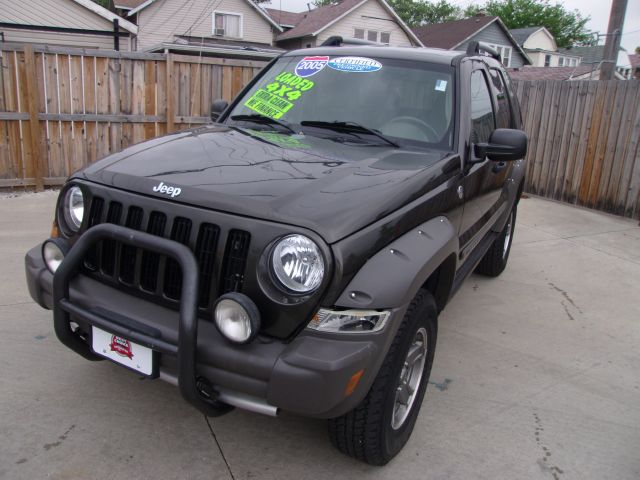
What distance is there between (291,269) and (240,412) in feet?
3.99

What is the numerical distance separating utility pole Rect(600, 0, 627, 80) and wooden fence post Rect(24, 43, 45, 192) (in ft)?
32.0

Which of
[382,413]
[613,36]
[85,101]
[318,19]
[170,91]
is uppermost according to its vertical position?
[318,19]

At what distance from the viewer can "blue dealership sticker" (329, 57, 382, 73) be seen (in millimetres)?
3520

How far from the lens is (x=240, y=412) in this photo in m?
2.93

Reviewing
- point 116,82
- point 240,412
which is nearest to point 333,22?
point 116,82

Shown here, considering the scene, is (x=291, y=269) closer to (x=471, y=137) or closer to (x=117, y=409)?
(x=117, y=409)

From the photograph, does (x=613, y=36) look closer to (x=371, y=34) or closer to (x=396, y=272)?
(x=396, y=272)

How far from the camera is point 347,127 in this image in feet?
10.7

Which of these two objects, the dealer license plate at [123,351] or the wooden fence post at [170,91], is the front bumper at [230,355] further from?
Answer: the wooden fence post at [170,91]

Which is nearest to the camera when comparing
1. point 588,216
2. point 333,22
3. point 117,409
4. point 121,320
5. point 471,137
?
point 121,320

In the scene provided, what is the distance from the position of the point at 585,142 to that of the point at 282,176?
7716mm

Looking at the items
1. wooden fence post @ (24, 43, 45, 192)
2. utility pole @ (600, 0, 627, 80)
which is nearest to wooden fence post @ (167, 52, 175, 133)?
wooden fence post @ (24, 43, 45, 192)

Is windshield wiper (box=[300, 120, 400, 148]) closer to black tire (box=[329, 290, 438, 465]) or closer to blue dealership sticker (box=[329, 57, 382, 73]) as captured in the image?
blue dealership sticker (box=[329, 57, 382, 73])

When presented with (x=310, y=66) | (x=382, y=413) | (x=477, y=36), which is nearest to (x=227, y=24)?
(x=477, y=36)
